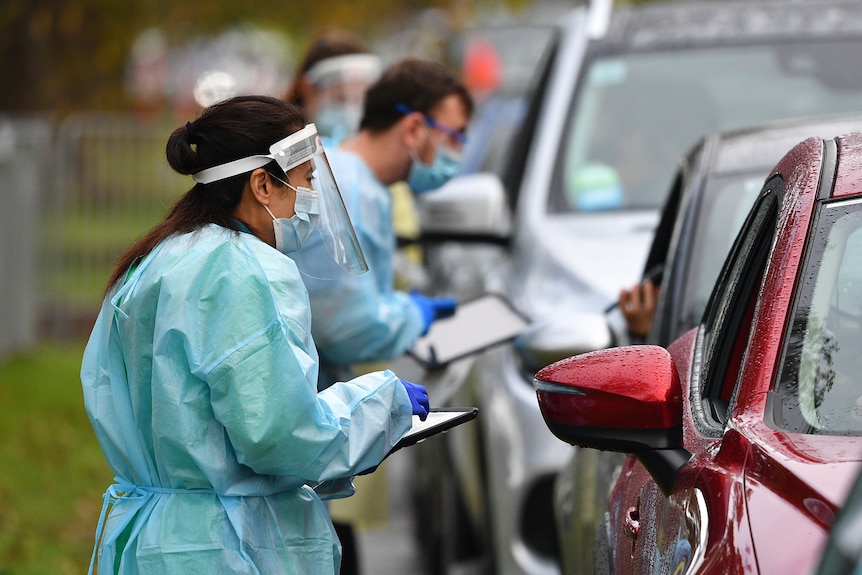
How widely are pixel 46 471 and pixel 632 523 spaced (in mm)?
5887

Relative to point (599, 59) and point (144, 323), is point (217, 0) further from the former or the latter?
point (144, 323)

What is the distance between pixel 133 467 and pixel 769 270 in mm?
1243

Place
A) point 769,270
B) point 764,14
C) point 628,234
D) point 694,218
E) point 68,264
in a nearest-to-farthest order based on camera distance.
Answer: point 769,270 → point 694,218 → point 628,234 → point 764,14 → point 68,264

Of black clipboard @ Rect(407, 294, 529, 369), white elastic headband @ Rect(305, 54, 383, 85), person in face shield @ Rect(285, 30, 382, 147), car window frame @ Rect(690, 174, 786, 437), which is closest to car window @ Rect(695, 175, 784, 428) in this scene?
car window frame @ Rect(690, 174, 786, 437)

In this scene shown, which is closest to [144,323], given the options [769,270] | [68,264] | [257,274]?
[257,274]

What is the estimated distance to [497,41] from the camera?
63.9 ft

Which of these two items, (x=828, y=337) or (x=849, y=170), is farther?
(x=849, y=170)

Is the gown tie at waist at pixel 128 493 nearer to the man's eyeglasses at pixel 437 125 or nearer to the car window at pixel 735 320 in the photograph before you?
the car window at pixel 735 320

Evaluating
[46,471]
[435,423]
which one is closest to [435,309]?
[435,423]

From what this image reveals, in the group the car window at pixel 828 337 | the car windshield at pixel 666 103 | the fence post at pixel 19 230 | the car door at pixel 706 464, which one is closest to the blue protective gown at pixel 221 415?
the car door at pixel 706 464

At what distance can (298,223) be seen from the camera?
318 centimetres

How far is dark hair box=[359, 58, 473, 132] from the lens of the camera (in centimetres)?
504

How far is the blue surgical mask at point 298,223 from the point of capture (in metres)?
3.15

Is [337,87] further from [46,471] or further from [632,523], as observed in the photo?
[632,523]
